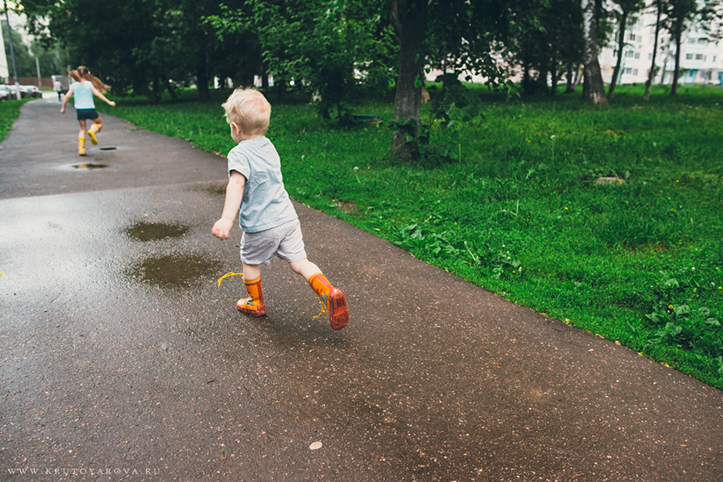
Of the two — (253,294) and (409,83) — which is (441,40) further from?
(253,294)

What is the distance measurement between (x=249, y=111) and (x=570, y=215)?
3.93m

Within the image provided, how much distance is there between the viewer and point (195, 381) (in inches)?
108

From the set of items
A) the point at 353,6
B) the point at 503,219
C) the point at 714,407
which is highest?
the point at 353,6

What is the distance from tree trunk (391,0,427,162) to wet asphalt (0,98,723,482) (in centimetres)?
409

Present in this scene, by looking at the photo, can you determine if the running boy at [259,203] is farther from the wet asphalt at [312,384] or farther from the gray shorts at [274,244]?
the wet asphalt at [312,384]

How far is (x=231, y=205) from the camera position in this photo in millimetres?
2910

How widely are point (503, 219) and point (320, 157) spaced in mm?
4406

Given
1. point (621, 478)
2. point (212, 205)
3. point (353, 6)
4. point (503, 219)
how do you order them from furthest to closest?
point (353, 6) → point (212, 205) → point (503, 219) → point (621, 478)

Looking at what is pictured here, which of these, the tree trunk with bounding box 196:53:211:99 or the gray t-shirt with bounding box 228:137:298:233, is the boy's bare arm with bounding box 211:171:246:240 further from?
the tree trunk with bounding box 196:53:211:99

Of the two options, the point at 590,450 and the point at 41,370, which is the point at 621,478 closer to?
the point at 590,450

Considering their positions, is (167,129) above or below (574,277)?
above

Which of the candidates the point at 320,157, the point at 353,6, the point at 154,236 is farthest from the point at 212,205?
the point at 353,6

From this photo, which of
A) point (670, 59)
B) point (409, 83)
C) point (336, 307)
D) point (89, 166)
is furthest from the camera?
point (670, 59)

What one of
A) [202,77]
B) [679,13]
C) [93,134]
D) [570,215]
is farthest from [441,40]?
[679,13]
